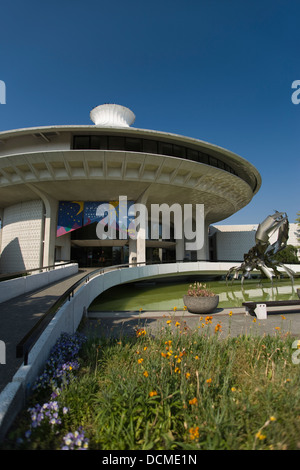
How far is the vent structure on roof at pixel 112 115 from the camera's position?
Answer: 28.2 m

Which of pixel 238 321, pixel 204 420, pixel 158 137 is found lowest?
pixel 238 321

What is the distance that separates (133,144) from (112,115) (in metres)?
7.91

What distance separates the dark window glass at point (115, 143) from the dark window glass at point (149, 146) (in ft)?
7.24

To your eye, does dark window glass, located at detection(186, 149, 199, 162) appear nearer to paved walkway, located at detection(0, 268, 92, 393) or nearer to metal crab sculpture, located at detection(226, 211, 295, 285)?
metal crab sculpture, located at detection(226, 211, 295, 285)

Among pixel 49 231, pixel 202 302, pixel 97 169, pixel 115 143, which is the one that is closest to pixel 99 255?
pixel 49 231

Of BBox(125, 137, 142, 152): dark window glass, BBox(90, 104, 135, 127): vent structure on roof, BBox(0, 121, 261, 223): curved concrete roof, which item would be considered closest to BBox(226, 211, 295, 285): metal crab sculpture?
BBox(0, 121, 261, 223): curved concrete roof

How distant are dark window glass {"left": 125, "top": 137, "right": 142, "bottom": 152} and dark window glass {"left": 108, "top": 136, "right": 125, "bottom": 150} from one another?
15.2 inches

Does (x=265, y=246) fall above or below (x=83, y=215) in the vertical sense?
below

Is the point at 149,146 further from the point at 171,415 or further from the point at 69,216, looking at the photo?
the point at 171,415

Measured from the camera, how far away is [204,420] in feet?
8.82

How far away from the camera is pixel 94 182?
23.5m
